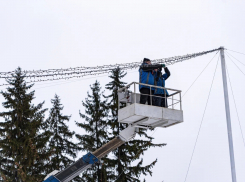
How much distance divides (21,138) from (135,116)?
14577 millimetres

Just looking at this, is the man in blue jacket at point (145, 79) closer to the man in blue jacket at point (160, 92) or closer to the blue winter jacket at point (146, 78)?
the blue winter jacket at point (146, 78)

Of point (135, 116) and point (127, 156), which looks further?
point (127, 156)

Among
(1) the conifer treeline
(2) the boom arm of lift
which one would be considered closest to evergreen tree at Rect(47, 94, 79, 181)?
(1) the conifer treeline

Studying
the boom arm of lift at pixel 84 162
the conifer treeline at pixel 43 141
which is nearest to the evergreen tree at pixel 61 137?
the conifer treeline at pixel 43 141

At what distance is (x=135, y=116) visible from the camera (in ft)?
59.7

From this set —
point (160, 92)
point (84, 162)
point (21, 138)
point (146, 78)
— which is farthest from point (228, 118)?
point (21, 138)

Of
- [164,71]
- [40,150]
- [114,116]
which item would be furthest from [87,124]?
[164,71]

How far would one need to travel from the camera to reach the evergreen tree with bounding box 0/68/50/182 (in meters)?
29.8

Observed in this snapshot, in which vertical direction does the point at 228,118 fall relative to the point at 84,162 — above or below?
above

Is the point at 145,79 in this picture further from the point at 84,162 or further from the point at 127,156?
the point at 127,156

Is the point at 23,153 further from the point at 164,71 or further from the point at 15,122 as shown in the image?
the point at 164,71

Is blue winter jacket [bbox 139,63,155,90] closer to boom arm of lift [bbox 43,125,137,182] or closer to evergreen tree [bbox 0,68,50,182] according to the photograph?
boom arm of lift [bbox 43,125,137,182]

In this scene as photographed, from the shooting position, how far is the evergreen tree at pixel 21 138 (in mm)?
29766

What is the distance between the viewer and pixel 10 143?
29812 millimetres
